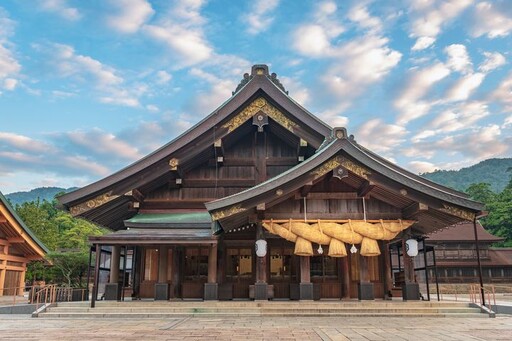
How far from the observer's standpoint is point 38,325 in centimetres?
928

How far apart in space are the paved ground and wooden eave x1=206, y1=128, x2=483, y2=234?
10.2ft

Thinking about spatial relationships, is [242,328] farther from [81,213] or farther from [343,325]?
[81,213]

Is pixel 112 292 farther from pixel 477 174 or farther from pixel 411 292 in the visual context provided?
pixel 477 174

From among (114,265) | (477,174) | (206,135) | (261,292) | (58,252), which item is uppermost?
(477,174)

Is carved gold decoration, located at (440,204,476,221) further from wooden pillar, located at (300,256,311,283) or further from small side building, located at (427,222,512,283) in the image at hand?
small side building, located at (427,222,512,283)

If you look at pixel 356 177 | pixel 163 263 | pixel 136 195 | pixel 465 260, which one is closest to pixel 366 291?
pixel 356 177

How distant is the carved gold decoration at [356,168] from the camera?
11938 mm

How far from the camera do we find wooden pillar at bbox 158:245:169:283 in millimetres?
14117

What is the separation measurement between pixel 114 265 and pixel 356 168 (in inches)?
356

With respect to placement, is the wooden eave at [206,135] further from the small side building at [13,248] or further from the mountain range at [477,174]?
the mountain range at [477,174]

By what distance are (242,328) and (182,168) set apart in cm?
771

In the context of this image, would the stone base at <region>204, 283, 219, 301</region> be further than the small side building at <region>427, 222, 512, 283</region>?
No

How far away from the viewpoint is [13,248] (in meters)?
22.2

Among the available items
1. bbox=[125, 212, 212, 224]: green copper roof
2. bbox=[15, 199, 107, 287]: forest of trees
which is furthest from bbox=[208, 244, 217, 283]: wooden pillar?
bbox=[15, 199, 107, 287]: forest of trees
